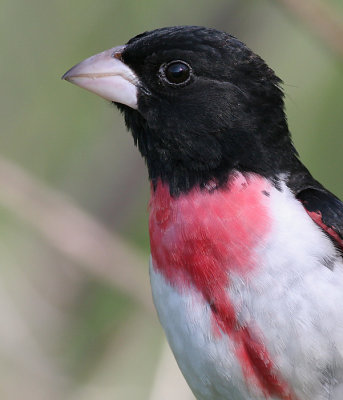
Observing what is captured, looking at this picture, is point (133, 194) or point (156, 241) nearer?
point (156, 241)

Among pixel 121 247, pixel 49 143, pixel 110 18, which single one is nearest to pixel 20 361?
pixel 121 247

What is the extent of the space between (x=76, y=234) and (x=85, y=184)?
82 centimetres

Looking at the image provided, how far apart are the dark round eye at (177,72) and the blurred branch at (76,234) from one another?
1.67m

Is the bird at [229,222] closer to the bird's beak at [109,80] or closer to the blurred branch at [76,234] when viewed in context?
the bird's beak at [109,80]

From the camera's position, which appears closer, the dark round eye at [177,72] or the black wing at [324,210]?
the black wing at [324,210]

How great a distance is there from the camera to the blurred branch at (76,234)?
5.73 m

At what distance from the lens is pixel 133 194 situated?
20.1 feet

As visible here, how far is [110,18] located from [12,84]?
0.80 metres

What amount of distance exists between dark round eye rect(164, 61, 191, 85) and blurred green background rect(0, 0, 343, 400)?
1.15m

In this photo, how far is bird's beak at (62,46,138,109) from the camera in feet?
14.2

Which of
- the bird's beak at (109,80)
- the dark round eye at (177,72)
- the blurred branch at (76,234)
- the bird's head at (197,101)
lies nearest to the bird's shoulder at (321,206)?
the bird's head at (197,101)

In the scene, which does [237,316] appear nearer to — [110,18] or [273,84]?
[273,84]

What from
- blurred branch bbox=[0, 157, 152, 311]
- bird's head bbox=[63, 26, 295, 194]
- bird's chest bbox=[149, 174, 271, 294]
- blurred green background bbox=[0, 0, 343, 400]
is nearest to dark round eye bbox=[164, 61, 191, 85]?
bird's head bbox=[63, 26, 295, 194]

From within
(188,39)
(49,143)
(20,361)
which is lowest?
(20,361)
